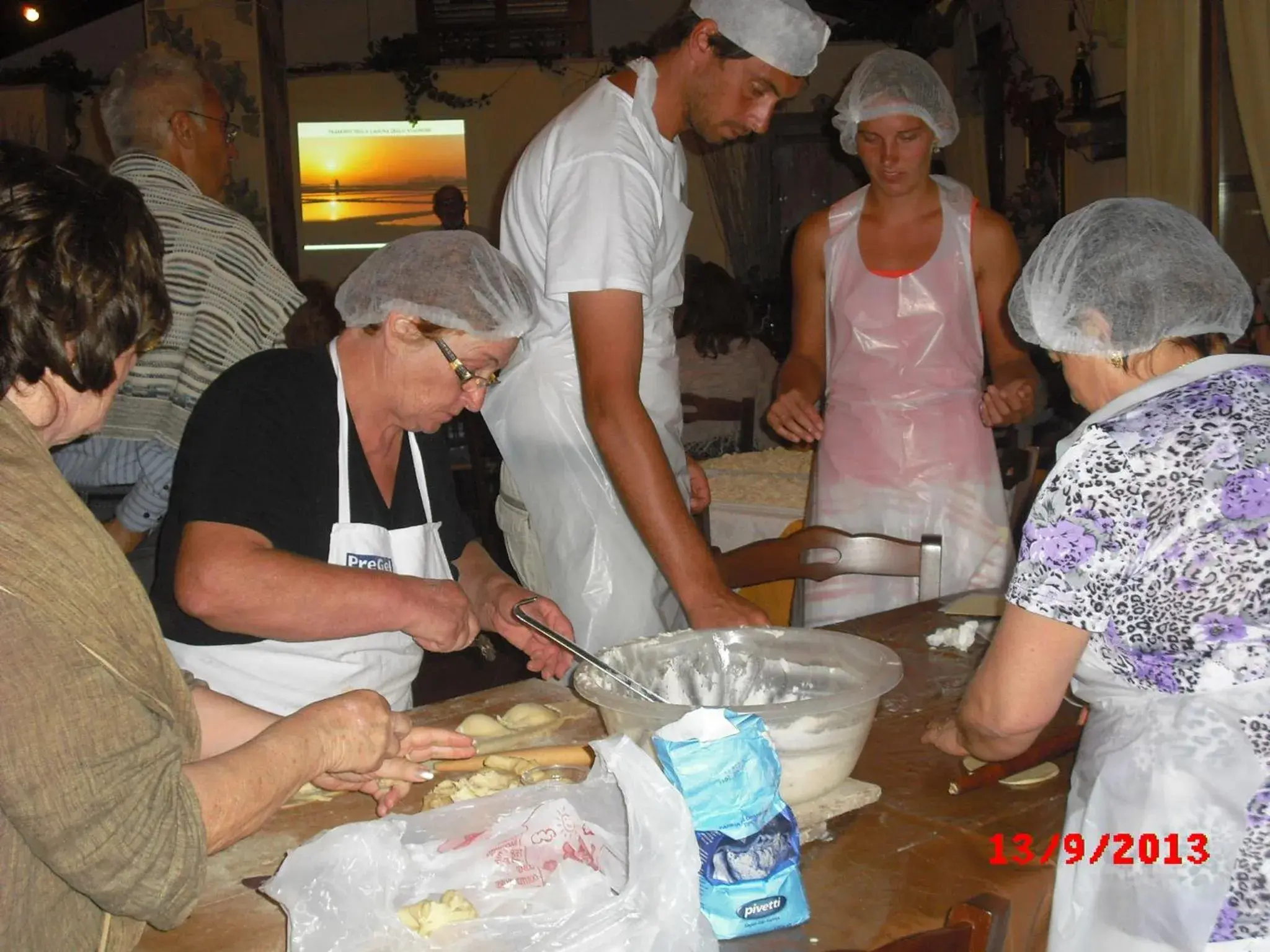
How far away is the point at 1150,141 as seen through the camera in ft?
17.4

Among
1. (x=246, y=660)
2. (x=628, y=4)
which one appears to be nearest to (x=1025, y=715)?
(x=246, y=660)

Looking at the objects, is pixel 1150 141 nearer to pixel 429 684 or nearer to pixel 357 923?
pixel 429 684

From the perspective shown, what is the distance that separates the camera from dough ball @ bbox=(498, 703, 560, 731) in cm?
186

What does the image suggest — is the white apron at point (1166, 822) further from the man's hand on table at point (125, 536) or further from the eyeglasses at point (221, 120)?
the eyeglasses at point (221, 120)

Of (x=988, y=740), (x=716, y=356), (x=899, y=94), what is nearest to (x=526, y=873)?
(x=988, y=740)

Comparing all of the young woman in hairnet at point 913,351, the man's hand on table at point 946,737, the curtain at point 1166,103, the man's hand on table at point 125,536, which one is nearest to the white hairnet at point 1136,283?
the man's hand on table at point 946,737

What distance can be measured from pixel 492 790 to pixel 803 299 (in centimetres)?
214

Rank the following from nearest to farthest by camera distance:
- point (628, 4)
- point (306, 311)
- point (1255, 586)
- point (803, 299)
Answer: point (1255, 586), point (803, 299), point (306, 311), point (628, 4)

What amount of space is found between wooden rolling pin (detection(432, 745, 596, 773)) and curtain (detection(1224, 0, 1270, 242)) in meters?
4.10

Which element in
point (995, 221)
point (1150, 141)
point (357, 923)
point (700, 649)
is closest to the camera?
point (357, 923)

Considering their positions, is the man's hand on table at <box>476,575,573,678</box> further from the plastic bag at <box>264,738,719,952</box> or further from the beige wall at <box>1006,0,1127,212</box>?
the beige wall at <box>1006,0,1127,212</box>

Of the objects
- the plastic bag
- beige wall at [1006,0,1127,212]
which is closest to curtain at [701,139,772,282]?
beige wall at [1006,0,1127,212]

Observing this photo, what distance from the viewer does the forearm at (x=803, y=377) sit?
3209mm

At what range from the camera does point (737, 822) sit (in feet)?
3.92
